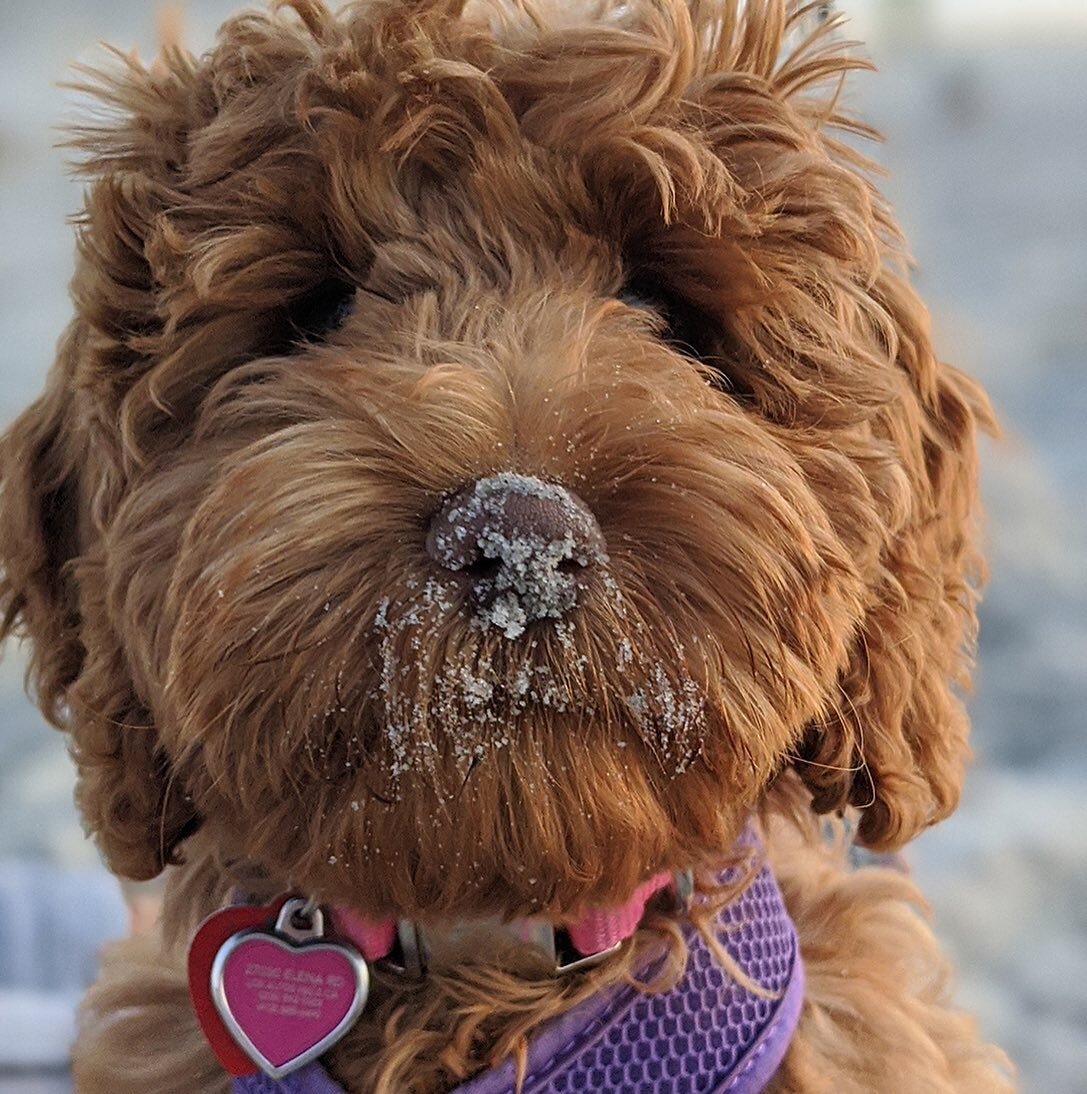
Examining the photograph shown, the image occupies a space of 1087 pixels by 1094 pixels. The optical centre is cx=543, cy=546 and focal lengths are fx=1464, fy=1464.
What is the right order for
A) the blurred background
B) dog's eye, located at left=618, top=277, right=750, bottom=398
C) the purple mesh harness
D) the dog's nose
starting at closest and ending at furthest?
the dog's nose < the purple mesh harness < dog's eye, located at left=618, top=277, right=750, bottom=398 < the blurred background

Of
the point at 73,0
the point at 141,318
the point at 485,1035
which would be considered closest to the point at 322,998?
the point at 485,1035

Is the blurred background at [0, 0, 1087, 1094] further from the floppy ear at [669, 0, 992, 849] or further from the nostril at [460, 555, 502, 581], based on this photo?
the nostril at [460, 555, 502, 581]

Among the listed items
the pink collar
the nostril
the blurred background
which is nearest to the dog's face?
the nostril

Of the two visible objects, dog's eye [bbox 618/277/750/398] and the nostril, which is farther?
dog's eye [bbox 618/277/750/398]

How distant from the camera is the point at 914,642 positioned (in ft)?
7.11

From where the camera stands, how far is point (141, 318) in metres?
2.12

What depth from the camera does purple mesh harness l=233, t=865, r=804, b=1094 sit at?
6.45 ft

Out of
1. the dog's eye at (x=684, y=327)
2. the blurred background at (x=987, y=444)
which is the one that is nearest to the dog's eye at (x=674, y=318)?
the dog's eye at (x=684, y=327)

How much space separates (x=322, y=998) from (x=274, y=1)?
56.6 inches

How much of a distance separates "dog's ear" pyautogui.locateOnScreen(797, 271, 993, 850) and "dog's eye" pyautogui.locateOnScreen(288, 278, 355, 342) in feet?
2.64

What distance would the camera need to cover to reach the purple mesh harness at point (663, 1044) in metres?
1.97

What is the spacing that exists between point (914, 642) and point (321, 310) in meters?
1.00

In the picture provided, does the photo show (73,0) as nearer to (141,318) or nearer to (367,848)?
(141,318)

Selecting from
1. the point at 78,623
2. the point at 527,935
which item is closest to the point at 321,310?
the point at 78,623
